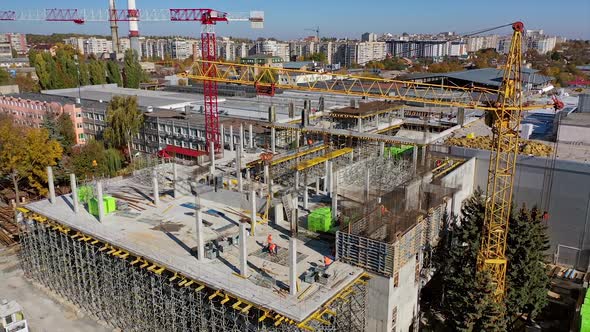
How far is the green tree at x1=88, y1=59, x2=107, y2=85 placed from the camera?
57.2 m

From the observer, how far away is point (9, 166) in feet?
91.4

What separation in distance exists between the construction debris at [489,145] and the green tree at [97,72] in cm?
4682

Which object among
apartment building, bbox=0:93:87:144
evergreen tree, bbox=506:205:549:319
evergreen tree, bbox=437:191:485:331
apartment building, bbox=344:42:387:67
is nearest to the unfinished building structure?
evergreen tree, bbox=437:191:485:331

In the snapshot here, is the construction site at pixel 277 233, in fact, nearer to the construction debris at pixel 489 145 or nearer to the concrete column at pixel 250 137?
the construction debris at pixel 489 145

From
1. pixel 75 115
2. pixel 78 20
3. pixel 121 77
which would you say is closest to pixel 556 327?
pixel 75 115

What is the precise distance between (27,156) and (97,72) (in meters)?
32.1

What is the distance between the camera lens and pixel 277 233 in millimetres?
17547

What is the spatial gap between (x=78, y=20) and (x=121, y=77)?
20.1m

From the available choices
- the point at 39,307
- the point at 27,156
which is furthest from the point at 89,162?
the point at 39,307

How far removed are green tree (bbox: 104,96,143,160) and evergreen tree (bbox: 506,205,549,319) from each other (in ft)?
90.9

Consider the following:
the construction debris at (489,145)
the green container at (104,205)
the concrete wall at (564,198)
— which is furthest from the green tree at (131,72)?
the concrete wall at (564,198)

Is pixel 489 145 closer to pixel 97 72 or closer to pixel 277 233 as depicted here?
pixel 277 233

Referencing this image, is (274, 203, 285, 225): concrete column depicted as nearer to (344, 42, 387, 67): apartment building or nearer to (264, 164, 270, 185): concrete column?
(264, 164, 270, 185): concrete column

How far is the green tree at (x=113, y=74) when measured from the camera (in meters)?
58.9
